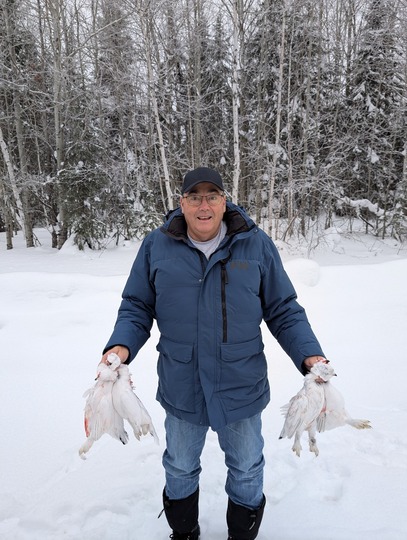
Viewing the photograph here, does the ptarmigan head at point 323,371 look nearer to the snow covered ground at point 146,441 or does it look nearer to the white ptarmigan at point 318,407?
the white ptarmigan at point 318,407

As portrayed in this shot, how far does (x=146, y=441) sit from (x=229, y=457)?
127 cm

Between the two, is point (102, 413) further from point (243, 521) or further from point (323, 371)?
point (243, 521)

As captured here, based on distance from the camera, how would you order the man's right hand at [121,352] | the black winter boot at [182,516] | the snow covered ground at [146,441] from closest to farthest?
the man's right hand at [121,352], the black winter boot at [182,516], the snow covered ground at [146,441]

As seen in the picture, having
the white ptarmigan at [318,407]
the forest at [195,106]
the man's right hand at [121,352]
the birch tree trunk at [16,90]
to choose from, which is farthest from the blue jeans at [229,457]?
the birch tree trunk at [16,90]

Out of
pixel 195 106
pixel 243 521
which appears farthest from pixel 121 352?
pixel 195 106

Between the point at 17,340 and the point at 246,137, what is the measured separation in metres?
13.5

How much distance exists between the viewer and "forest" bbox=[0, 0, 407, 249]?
11945mm

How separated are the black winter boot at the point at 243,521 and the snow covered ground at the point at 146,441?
180 mm

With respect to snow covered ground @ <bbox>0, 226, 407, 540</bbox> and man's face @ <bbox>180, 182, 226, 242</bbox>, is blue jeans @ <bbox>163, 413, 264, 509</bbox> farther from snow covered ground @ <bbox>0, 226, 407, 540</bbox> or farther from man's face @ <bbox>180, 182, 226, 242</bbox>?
man's face @ <bbox>180, 182, 226, 242</bbox>

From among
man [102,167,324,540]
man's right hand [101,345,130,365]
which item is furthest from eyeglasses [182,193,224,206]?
man's right hand [101,345,130,365]

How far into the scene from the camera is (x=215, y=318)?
63.2 inches

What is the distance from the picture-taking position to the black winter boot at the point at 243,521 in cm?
184

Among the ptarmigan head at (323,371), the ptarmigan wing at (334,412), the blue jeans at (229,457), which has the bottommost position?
the blue jeans at (229,457)

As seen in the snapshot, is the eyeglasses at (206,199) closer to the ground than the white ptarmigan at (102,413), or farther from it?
farther from it
